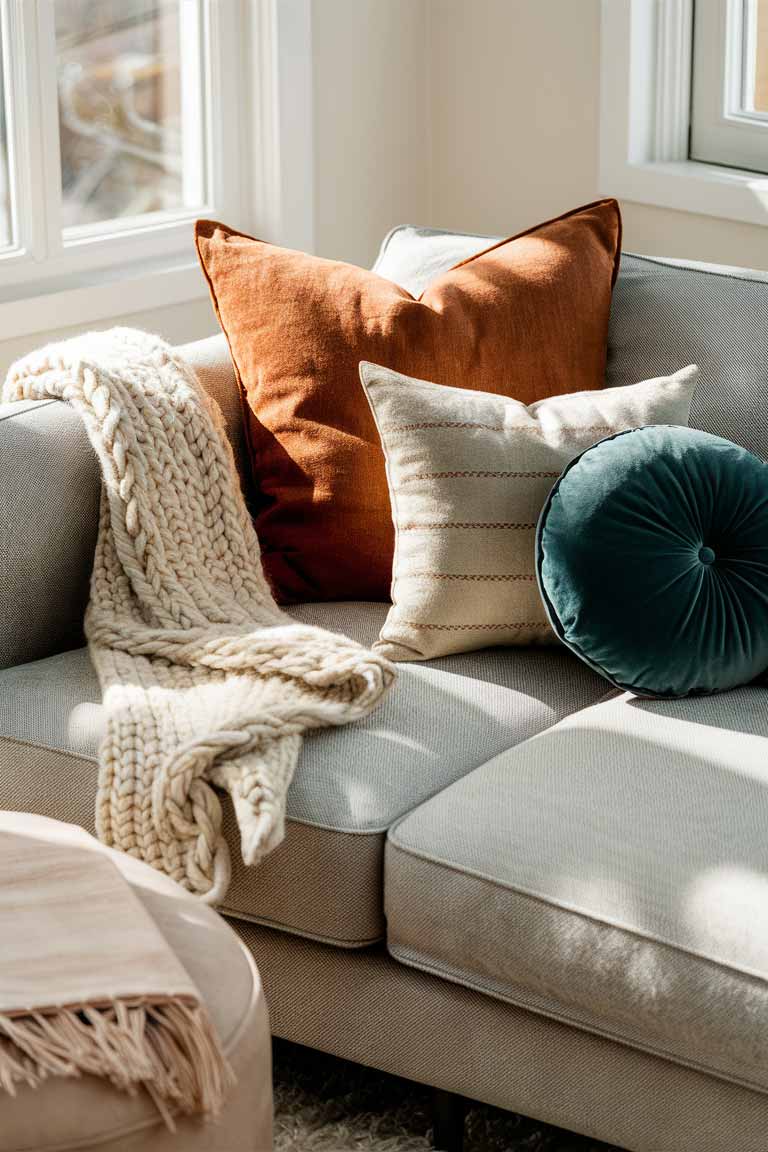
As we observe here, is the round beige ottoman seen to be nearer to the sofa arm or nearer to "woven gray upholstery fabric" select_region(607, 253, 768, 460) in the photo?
the sofa arm

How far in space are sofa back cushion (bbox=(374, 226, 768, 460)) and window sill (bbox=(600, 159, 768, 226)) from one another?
2.57ft

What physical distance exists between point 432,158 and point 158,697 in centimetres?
214

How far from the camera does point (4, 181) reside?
271cm

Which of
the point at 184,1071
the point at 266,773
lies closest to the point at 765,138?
the point at 266,773

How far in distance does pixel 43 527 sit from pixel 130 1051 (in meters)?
0.86

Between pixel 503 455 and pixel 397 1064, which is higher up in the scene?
pixel 503 455

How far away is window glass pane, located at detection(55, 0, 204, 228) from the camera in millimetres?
2807

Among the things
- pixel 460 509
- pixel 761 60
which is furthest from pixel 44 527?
pixel 761 60

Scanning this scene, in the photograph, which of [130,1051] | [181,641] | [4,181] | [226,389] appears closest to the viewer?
[130,1051]

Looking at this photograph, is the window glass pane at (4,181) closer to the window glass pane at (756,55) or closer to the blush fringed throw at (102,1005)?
the window glass pane at (756,55)

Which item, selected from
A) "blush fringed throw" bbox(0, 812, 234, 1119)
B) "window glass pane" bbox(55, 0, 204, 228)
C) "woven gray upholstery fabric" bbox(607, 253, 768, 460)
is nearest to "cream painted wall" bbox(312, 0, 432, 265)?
"window glass pane" bbox(55, 0, 204, 228)

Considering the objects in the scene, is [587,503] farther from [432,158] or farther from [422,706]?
[432,158]

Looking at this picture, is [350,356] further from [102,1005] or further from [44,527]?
[102,1005]

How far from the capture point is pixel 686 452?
176 centimetres
